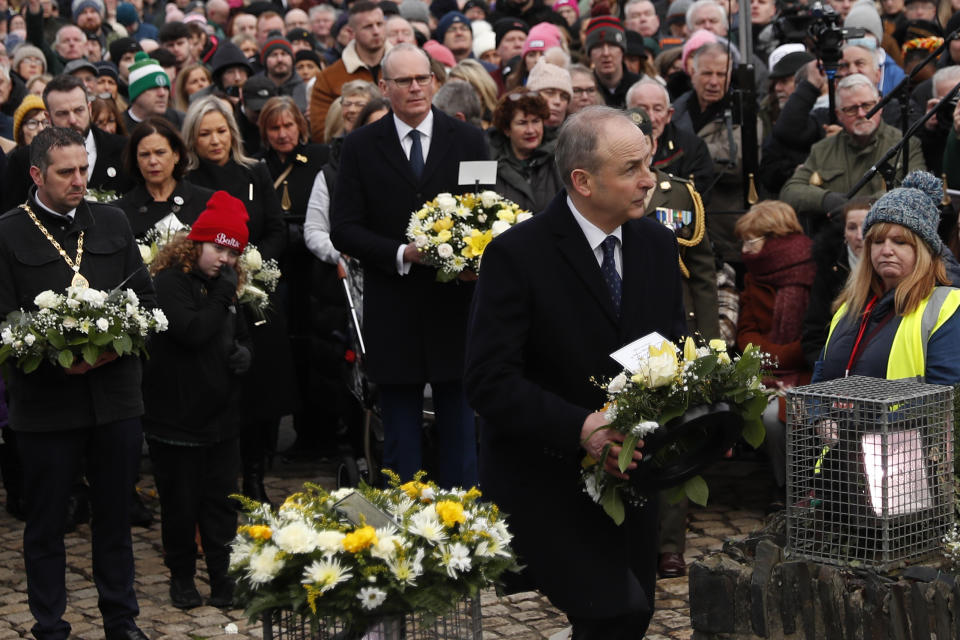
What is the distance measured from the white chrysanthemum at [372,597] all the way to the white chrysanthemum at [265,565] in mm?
239

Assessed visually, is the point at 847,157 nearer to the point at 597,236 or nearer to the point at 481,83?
the point at 481,83

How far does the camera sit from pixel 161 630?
6.59 meters

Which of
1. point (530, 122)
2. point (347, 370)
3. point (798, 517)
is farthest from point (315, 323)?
point (798, 517)

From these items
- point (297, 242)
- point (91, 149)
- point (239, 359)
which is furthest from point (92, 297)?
point (297, 242)

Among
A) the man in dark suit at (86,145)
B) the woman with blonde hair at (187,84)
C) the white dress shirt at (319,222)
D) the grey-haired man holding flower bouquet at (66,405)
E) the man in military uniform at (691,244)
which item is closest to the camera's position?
the grey-haired man holding flower bouquet at (66,405)

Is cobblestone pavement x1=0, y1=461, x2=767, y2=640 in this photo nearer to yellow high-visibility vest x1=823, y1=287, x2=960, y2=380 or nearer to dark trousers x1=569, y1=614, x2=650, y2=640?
dark trousers x1=569, y1=614, x2=650, y2=640

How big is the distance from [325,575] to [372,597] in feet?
0.45

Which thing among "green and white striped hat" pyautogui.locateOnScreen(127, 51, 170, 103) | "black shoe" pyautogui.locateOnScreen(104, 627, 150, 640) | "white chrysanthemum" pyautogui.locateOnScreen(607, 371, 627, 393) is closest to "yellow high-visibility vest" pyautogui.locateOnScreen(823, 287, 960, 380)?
"white chrysanthemum" pyautogui.locateOnScreen(607, 371, 627, 393)

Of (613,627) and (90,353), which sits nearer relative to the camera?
(613,627)

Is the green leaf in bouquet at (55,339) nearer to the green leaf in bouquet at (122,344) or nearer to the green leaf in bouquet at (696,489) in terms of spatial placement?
the green leaf in bouquet at (122,344)

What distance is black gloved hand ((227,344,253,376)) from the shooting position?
23.0 feet

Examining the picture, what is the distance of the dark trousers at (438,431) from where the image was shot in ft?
23.4

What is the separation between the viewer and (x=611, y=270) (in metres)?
4.60

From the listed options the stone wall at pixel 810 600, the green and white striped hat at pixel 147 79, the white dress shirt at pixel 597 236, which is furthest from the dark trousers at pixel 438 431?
the green and white striped hat at pixel 147 79
